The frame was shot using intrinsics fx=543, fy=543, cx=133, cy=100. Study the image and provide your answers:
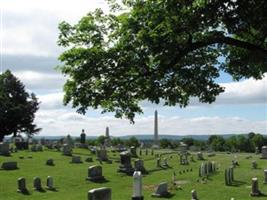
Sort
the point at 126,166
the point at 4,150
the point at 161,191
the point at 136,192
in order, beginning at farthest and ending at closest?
the point at 4,150 < the point at 126,166 < the point at 161,191 < the point at 136,192

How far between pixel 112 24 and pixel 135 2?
0.94 metres

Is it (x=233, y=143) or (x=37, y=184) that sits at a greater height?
(x=233, y=143)

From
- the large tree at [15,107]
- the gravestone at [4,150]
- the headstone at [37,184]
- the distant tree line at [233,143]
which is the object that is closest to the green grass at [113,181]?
the headstone at [37,184]

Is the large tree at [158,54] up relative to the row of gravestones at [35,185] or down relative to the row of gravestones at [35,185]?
up

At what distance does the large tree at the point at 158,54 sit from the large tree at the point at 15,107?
60.7 m

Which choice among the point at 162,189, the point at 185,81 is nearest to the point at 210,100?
the point at 185,81

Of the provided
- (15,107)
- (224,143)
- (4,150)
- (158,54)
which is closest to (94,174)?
(4,150)

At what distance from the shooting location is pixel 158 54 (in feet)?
45.0

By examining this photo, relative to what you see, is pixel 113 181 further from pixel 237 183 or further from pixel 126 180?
pixel 237 183

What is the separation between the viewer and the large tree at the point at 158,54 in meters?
12.6

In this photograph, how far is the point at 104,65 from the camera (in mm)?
14547

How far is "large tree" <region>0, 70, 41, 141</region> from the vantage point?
7606 centimetres

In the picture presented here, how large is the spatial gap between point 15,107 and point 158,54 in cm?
6597

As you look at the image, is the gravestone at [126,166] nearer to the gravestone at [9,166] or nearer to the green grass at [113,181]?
the green grass at [113,181]
